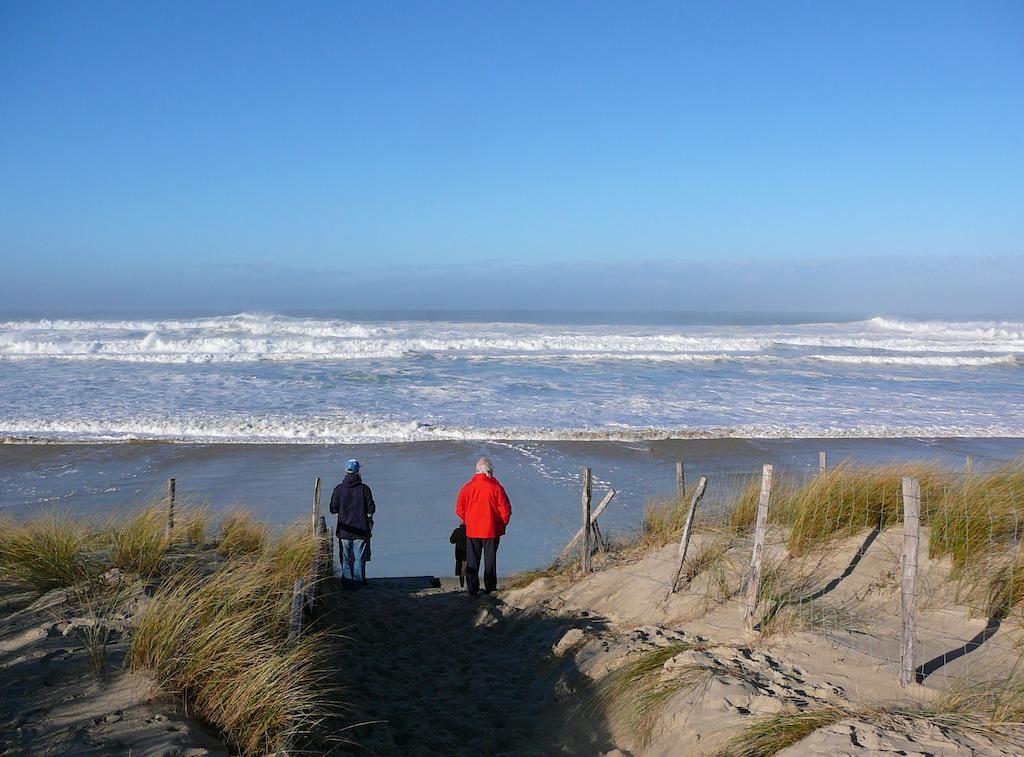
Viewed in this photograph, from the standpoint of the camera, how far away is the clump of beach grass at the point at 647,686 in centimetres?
486

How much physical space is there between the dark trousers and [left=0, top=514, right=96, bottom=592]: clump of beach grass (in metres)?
3.98

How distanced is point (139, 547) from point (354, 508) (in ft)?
9.50

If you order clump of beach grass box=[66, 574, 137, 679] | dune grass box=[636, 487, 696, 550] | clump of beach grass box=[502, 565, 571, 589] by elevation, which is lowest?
clump of beach grass box=[502, 565, 571, 589]

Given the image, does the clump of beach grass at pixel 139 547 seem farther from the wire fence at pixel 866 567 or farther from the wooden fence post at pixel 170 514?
the wire fence at pixel 866 567

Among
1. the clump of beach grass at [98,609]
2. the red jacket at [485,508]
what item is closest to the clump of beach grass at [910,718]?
the clump of beach grass at [98,609]

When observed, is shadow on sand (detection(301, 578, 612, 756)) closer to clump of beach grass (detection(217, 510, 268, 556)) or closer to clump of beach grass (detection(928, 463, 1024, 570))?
clump of beach grass (detection(217, 510, 268, 556))

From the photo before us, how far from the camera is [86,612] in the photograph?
5.07 m

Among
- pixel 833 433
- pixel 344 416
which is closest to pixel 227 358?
pixel 344 416

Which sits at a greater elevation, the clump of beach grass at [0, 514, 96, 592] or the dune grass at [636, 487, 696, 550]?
the clump of beach grass at [0, 514, 96, 592]

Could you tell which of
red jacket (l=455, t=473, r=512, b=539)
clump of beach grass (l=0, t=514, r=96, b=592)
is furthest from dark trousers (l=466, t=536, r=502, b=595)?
clump of beach grass (l=0, t=514, r=96, b=592)

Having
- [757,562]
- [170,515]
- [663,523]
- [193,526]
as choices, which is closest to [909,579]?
[757,562]

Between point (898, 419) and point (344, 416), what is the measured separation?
15.8m

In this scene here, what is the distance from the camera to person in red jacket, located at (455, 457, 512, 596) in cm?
842

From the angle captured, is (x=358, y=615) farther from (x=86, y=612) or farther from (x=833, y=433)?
(x=833, y=433)
